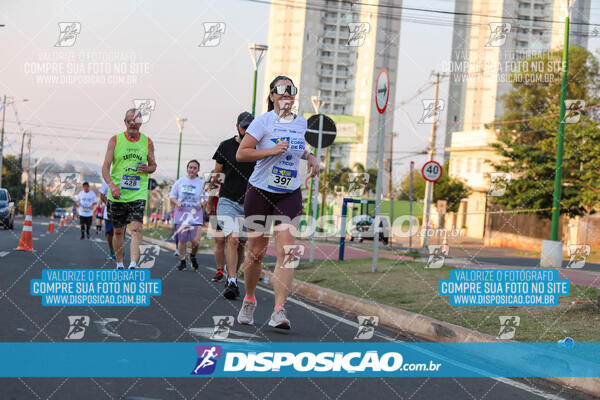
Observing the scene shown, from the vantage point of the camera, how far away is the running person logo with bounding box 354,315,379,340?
21.2ft

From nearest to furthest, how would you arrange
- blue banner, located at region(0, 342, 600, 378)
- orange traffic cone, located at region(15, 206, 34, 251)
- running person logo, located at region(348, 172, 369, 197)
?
blue banner, located at region(0, 342, 600, 378)
orange traffic cone, located at region(15, 206, 34, 251)
running person logo, located at region(348, 172, 369, 197)

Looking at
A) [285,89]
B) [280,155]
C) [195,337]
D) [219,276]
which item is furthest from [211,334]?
[219,276]

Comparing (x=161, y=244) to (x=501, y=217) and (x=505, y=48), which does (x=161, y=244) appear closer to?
(x=501, y=217)

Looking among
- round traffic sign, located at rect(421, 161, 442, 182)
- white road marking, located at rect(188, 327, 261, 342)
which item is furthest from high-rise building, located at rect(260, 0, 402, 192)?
white road marking, located at rect(188, 327, 261, 342)

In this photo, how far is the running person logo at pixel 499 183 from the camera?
117ft

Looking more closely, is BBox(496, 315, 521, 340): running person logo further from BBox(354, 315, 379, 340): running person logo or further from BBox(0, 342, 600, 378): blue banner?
BBox(354, 315, 379, 340): running person logo

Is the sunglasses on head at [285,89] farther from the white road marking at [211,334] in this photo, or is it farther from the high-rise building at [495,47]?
the high-rise building at [495,47]

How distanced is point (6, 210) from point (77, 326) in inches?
856

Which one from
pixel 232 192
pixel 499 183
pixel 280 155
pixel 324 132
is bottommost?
pixel 232 192

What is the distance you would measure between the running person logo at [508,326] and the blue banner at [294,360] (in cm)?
43

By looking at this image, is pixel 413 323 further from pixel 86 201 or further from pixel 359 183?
pixel 86 201

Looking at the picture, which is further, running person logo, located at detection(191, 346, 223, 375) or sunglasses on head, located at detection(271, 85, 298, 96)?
sunglasses on head, located at detection(271, 85, 298, 96)

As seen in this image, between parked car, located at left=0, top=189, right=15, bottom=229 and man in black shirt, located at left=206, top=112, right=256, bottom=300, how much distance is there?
19.1 m

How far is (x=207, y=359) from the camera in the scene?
4730mm
